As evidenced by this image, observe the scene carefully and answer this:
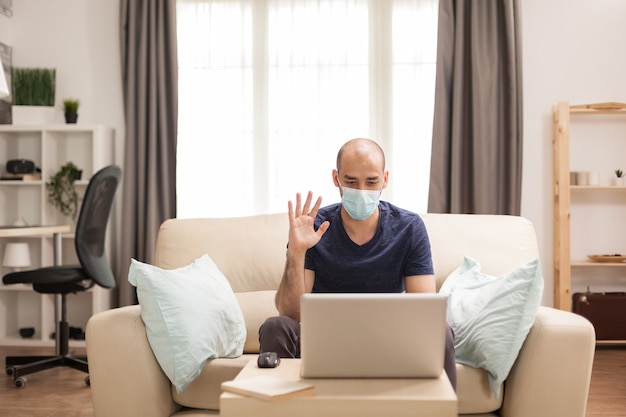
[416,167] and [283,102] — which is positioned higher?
[283,102]

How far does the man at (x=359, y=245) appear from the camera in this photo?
2307 millimetres

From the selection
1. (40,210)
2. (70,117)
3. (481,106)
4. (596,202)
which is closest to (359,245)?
(481,106)

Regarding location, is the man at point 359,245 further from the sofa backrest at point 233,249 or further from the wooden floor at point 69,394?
the wooden floor at point 69,394

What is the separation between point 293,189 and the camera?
507 cm

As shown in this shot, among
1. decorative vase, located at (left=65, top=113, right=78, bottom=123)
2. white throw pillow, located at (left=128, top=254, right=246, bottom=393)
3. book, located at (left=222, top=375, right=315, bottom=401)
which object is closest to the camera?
book, located at (left=222, top=375, right=315, bottom=401)

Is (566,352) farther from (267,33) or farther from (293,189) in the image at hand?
(267,33)

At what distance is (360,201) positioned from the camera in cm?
235

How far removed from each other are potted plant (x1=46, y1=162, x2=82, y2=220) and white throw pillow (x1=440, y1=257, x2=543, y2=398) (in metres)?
3.25

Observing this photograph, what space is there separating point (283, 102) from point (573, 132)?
1945mm

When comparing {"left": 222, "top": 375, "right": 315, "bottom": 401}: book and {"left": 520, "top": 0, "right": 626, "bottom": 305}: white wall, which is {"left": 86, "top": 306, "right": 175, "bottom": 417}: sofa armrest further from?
{"left": 520, "top": 0, "right": 626, "bottom": 305}: white wall

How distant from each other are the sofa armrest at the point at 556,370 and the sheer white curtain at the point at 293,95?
2810 millimetres

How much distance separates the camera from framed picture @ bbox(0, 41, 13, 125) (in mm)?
5109

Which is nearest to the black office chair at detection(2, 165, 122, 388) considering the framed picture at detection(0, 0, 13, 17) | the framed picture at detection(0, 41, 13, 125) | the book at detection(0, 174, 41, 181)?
the book at detection(0, 174, 41, 181)

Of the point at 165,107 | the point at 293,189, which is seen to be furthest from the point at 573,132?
the point at 165,107
